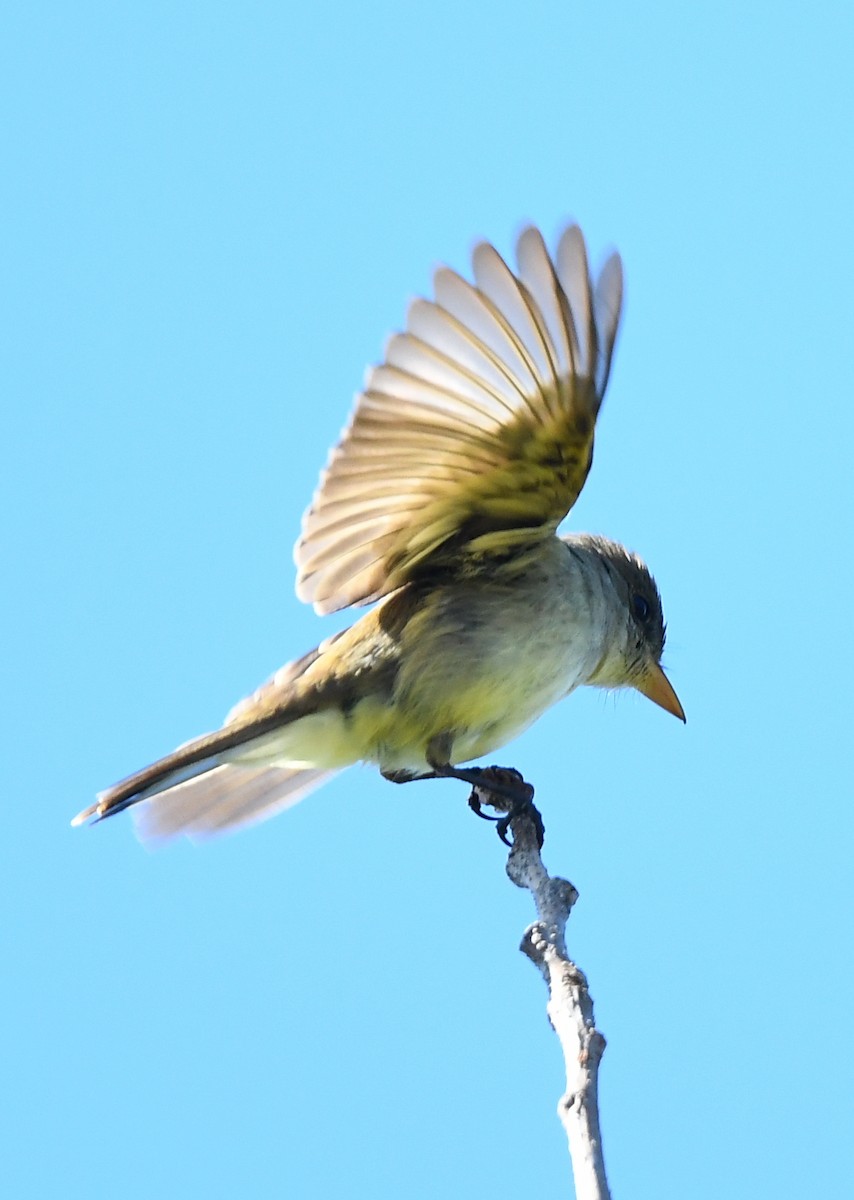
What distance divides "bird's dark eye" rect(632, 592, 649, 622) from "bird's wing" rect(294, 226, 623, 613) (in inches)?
36.2

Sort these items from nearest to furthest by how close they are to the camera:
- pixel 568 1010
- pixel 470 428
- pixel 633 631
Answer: pixel 568 1010, pixel 470 428, pixel 633 631

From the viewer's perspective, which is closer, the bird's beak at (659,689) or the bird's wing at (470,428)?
the bird's wing at (470,428)

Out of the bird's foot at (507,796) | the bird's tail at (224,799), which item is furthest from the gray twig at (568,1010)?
the bird's tail at (224,799)

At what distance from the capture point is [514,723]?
5.46 meters

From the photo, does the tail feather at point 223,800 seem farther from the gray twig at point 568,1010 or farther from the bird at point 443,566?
the gray twig at point 568,1010

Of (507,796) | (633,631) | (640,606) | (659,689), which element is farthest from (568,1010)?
(659,689)

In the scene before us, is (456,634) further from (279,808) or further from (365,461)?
(279,808)

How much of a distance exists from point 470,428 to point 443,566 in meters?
0.63

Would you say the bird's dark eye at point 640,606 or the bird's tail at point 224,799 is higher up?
the bird's dark eye at point 640,606

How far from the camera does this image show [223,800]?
5.96 m

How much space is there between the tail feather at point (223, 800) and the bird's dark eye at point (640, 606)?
1.33 meters

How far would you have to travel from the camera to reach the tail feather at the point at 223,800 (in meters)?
5.89

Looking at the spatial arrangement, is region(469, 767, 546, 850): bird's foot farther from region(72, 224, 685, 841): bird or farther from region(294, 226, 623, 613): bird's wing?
region(294, 226, 623, 613): bird's wing

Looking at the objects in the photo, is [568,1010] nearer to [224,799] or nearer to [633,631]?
[224,799]
